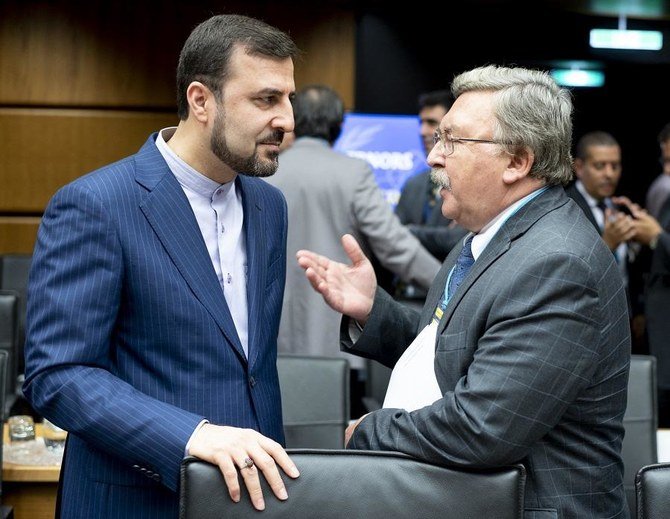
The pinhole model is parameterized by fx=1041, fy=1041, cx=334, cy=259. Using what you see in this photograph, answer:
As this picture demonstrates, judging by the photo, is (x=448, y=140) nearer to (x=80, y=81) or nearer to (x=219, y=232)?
(x=219, y=232)

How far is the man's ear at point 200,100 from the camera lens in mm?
2014

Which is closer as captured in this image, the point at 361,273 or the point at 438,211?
the point at 361,273

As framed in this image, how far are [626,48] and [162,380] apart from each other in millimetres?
7677

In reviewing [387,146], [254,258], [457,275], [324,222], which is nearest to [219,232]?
[254,258]

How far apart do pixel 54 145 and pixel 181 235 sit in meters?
4.98

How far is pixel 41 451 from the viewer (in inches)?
116

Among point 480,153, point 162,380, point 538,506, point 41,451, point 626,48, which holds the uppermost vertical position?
point 626,48

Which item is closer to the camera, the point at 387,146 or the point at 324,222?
the point at 324,222

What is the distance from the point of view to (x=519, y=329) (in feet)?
5.55

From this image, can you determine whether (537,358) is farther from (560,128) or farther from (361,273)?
(361,273)

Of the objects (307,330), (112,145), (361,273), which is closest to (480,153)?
(361,273)

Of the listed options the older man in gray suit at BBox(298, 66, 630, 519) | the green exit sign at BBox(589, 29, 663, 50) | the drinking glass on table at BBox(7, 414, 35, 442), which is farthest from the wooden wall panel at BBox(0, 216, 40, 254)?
the older man in gray suit at BBox(298, 66, 630, 519)

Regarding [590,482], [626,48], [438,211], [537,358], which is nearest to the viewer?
[537,358]

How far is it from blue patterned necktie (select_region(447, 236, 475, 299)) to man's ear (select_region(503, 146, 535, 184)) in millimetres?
186
